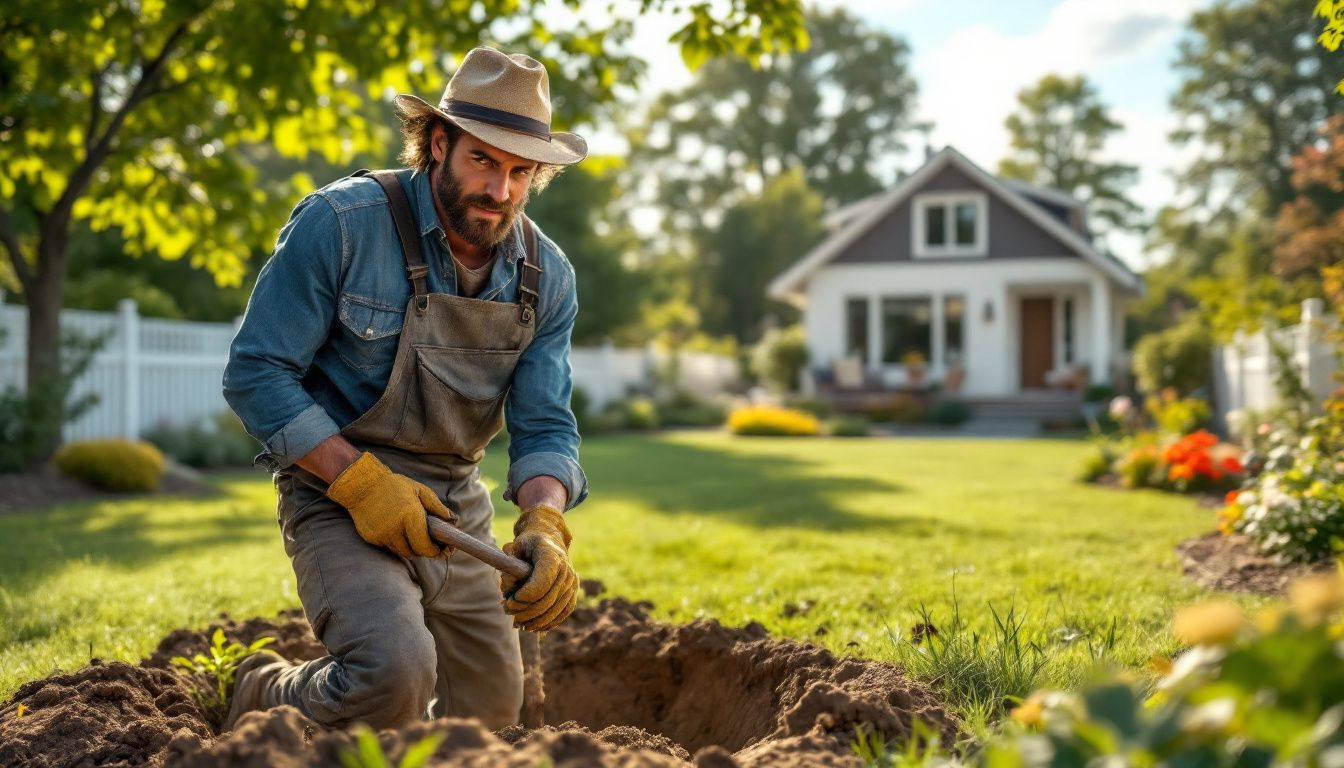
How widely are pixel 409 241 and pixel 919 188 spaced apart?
898 inches

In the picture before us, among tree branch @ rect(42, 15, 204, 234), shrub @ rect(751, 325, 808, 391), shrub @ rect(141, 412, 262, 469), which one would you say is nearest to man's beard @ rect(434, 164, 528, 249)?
tree branch @ rect(42, 15, 204, 234)

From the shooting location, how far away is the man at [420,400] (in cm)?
294

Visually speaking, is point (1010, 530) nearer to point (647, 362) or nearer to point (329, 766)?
point (329, 766)

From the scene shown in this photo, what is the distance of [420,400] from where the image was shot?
3.24 meters

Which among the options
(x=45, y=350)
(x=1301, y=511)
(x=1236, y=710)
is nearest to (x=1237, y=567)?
(x=1301, y=511)

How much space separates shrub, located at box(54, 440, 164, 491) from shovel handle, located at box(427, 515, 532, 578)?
310 inches

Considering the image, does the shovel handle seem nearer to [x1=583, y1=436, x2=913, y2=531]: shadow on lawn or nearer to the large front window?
[x1=583, y1=436, x2=913, y2=531]: shadow on lawn

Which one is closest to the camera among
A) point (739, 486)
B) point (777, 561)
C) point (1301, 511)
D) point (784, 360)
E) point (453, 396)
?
point (453, 396)

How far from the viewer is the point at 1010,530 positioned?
674 centimetres

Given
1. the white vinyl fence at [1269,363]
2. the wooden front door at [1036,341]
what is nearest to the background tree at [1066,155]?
the wooden front door at [1036,341]

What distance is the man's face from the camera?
123 inches

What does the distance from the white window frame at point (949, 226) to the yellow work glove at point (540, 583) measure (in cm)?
2270

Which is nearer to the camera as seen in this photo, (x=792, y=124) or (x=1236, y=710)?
(x=1236, y=710)

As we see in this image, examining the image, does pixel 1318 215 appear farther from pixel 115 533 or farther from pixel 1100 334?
pixel 115 533
